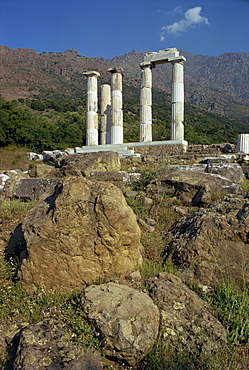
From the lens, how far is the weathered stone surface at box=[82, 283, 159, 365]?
8.94 ft

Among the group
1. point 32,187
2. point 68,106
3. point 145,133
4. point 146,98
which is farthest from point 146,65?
point 68,106

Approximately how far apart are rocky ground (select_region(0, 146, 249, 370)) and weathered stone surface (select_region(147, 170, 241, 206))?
2.95 ft

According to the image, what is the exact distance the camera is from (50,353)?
2.64m

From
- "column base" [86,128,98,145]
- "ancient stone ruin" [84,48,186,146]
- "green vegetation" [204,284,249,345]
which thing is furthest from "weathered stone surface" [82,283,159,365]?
"column base" [86,128,98,145]

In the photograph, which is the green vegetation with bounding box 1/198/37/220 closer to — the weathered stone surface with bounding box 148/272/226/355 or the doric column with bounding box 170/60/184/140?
the weathered stone surface with bounding box 148/272/226/355

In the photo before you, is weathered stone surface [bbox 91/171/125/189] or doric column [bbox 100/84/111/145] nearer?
weathered stone surface [bbox 91/171/125/189]

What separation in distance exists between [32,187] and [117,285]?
18.2 ft

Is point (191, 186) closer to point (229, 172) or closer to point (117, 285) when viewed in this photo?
point (229, 172)

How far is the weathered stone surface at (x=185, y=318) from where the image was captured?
2.86 metres

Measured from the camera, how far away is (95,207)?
3.95m

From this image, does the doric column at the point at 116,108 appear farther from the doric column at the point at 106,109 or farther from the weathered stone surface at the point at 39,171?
the weathered stone surface at the point at 39,171

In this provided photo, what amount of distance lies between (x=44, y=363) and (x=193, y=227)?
2.86m

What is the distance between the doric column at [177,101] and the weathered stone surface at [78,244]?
1624 centimetres

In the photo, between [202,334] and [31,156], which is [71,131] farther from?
[202,334]
